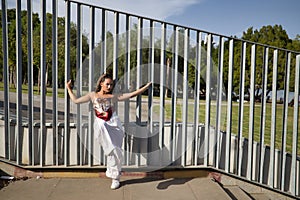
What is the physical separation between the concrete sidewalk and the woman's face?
1.22m

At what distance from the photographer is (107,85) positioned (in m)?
3.20

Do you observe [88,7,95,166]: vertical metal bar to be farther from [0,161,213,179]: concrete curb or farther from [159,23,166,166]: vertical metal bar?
[159,23,166,166]: vertical metal bar

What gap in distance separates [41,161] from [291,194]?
11.5ft

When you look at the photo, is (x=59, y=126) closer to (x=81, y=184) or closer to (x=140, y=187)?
(x=81, y=184)

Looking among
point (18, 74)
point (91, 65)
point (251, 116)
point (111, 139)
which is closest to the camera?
point (111, 139)

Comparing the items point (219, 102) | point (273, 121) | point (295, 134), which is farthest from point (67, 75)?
point (295, 134)

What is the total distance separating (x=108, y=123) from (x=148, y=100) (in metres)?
0.68

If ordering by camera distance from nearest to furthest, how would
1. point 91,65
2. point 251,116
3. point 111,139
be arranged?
point 111,139, point 91,65, point 251,116

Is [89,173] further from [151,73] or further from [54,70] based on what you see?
[151,73]

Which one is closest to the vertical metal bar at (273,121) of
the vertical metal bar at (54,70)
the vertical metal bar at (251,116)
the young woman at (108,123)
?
the vertical metal bar at (251,116)

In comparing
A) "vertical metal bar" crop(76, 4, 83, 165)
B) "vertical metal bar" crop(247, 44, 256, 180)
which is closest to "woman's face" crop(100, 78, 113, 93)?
"vertical metal bar" crop(76, 4, 83, 165)

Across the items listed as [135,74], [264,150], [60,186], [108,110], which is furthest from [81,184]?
[264,150]

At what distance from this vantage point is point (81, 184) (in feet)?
11.0

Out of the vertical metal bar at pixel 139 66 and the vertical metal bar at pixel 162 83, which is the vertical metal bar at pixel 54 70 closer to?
the vertical metal bar at pixel 139 66
